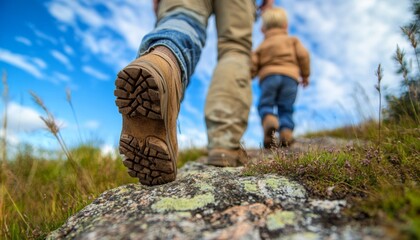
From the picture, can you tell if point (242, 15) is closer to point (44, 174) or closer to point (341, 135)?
point (44, 174)

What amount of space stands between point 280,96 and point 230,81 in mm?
2641

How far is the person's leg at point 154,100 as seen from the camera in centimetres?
165

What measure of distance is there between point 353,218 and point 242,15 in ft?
6.90

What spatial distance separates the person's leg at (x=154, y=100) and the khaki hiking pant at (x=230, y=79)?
2.43 ft

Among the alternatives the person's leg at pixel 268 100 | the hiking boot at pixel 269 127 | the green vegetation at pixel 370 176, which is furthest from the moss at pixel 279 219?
the person's leg at pixel 268 100

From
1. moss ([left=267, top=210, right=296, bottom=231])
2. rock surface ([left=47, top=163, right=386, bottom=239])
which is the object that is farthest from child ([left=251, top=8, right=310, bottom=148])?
moss ([left=267, top=210, right=296, bottom=231])

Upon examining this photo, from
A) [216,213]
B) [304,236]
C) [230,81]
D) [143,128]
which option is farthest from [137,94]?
[230,81]

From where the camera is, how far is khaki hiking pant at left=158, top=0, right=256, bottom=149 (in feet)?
9.43

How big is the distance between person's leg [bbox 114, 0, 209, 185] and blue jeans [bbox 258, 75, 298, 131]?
3181mm

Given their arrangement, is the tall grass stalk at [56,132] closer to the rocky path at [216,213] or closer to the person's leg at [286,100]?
the rocky path at [216,213]

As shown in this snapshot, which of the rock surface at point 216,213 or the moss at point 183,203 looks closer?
the rock surface at point 216,213

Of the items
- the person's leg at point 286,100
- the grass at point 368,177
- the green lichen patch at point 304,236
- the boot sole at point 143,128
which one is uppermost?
the person's leg at point 286,100

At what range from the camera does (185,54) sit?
213cm

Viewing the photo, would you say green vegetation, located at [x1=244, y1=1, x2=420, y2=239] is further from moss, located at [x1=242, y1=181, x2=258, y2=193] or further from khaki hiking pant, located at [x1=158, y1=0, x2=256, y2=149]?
khaki hiking pant, located at [x1=158, y1=0, x2=256, y2=149]
